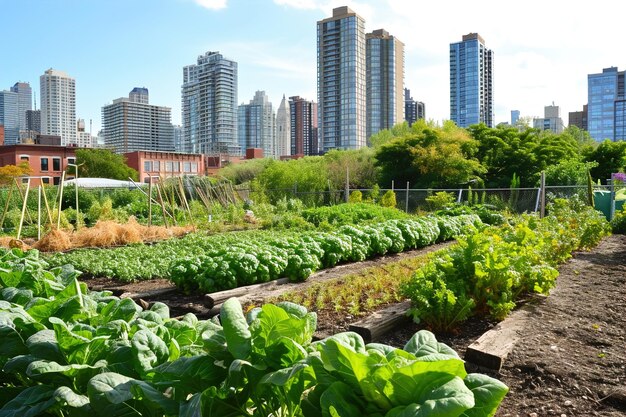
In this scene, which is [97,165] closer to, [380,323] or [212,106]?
[212,106]

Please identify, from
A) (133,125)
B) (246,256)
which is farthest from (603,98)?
(246,256)

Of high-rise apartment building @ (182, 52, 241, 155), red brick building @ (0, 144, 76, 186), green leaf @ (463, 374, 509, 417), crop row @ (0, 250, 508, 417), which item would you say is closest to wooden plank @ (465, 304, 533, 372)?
crop row @ (0, 250, 508, 417)

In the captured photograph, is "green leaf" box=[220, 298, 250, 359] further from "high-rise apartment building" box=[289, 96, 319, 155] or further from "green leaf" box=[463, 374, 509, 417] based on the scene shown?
"high-rise apartment building" box=[289, 96, 319, 155]

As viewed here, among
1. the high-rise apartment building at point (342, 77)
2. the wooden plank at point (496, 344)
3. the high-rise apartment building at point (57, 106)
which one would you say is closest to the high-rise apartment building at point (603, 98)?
the high-rise apartment building at point (342, 77)

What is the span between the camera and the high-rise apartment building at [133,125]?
471 ft

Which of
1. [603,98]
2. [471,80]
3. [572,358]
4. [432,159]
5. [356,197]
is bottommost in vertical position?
[572,358]

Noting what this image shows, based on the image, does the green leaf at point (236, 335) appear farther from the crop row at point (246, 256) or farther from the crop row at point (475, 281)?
the crop row at point (246, 256)

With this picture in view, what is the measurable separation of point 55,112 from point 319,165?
185739mm

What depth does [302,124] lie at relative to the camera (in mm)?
135250

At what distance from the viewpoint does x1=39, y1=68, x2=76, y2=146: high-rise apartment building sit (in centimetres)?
18638

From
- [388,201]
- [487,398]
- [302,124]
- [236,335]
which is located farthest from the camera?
[302,124]

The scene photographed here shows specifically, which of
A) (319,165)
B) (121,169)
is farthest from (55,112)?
(319,165)

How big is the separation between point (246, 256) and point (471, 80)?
8075cm

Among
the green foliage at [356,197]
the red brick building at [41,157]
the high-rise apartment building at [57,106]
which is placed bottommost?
the green foliage at [356,197]
